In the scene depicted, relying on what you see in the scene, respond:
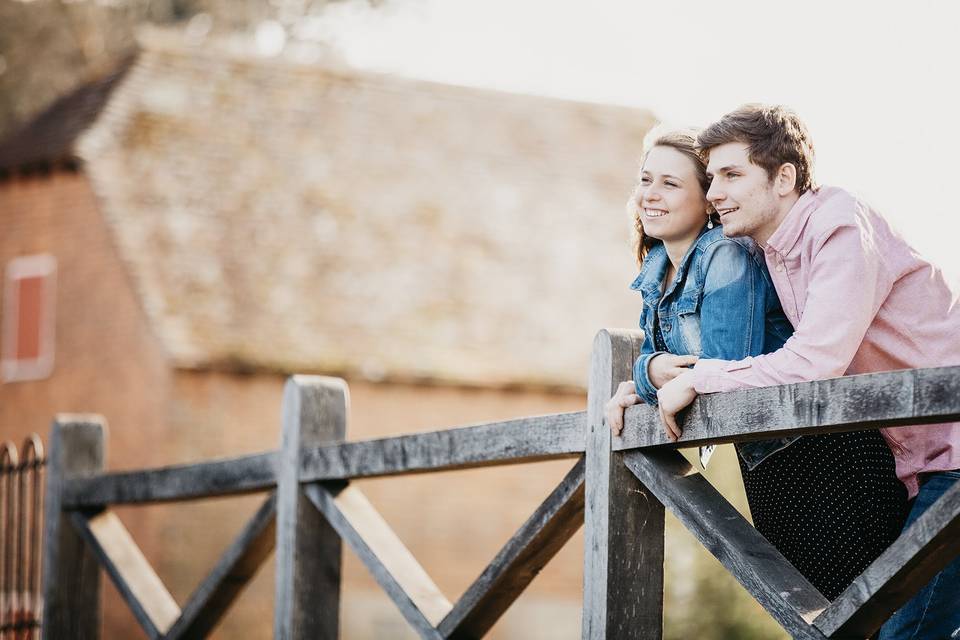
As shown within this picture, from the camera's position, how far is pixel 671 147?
3.42 m

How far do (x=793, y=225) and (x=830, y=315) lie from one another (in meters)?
0.26

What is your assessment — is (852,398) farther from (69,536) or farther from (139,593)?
(69,536)

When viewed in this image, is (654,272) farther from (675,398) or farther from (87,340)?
(87,340)

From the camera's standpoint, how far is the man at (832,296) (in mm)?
2820

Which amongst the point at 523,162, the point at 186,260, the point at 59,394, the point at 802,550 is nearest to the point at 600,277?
the point at 523,162

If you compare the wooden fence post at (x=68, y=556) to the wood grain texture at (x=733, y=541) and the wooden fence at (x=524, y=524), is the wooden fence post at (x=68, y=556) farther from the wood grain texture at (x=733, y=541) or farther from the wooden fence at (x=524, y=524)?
the wood grain texture at (x=733, y=541)

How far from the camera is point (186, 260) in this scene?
62.2 feet

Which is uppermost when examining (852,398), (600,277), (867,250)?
(867,250)

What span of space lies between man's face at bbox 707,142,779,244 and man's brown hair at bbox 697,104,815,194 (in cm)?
2

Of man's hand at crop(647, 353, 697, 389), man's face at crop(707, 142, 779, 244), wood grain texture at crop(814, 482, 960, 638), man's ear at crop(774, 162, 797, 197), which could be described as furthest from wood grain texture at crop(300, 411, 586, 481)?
wood grain texture at crop(814, 482, 960, 638)

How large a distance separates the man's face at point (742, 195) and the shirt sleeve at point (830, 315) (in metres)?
0.22

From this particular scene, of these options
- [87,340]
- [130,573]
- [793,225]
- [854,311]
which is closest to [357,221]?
[87,340]

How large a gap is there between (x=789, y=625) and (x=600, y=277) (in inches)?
738

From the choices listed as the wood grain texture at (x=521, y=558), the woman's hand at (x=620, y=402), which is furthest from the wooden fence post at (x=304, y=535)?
the woman's hand at (x=620, y=402)
